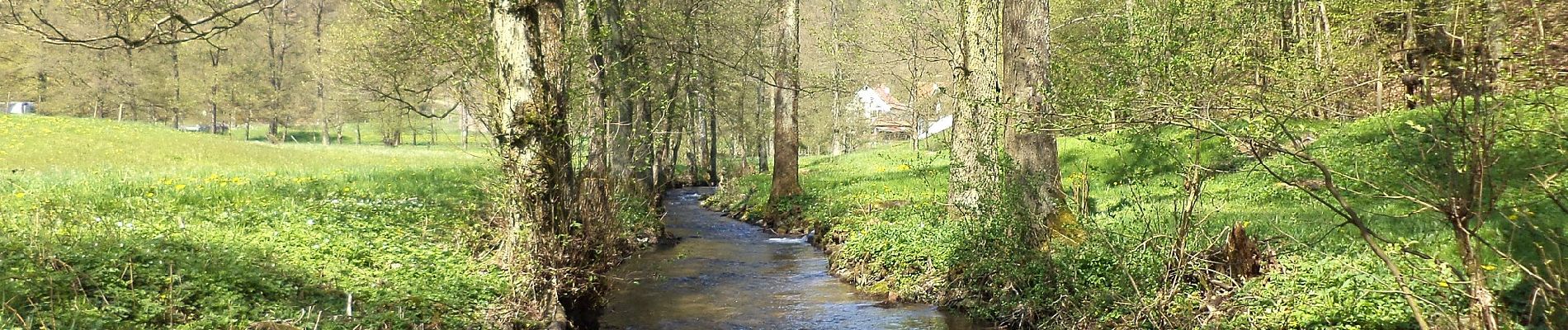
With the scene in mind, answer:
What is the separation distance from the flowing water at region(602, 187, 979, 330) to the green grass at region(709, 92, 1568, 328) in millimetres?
465

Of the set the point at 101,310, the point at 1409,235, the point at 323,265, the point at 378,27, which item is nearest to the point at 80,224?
the point at 323,265

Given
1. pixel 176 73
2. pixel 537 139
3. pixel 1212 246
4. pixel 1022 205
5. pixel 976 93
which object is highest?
pixel 176 73

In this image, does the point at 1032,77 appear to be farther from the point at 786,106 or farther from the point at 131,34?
the point at 786,106

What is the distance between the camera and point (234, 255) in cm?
766

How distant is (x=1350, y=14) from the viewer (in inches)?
589

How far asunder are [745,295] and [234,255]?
5.69m

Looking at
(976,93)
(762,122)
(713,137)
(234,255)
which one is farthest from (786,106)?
(762,122)

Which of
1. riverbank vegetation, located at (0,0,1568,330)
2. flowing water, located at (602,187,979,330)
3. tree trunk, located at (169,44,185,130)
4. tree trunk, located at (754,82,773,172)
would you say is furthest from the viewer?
tree trunk, located at (169,44,185,130)

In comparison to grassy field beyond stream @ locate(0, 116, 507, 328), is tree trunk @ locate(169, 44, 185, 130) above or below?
above

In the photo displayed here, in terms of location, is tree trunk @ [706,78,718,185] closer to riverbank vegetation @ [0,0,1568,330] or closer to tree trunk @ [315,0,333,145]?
riverbank vegetation @ [0,0,1568,330]

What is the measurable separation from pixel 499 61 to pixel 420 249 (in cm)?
251

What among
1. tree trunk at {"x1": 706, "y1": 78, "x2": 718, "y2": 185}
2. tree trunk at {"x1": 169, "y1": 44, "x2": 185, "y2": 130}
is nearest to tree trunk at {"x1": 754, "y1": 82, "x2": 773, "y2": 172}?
tree trunk at {"x1": 706, "y1": 78, "x2": 718, "y2": 185}

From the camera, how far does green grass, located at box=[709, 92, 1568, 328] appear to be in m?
6.74

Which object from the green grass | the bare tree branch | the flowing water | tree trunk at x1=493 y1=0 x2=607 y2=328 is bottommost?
the flowing water
